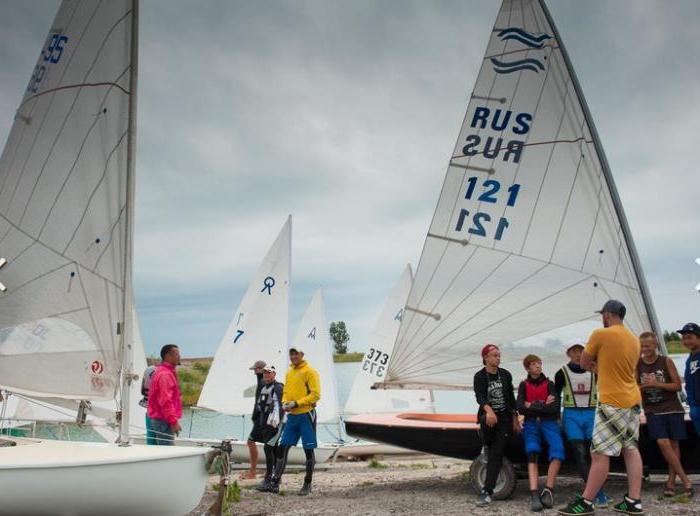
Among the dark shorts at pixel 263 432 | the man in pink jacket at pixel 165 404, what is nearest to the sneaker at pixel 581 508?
the man in pink jacket at pixel 165 404

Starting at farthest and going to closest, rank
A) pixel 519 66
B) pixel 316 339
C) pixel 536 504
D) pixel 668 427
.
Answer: pixel 316 339 < pixel 519 66 < pixel 668 427 < pixel 536 504

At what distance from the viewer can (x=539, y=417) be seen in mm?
5898

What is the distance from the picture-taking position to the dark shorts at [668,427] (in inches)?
225

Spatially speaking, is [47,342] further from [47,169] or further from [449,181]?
[449,181]

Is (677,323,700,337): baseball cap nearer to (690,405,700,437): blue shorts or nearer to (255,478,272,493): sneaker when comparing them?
(690,405,700,437): blue shorts

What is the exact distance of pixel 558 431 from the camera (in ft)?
19.3

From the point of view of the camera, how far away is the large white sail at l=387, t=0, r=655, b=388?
7.02 m

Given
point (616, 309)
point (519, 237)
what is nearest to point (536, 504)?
point (616, 309)

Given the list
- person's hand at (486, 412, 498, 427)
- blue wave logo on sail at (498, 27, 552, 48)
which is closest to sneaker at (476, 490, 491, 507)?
person's hand at (486, 412, 498, 427)

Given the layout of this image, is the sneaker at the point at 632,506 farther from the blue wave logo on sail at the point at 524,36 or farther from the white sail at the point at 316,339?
the white sail at the point at 316,339

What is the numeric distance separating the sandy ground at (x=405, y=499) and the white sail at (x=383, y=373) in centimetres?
734

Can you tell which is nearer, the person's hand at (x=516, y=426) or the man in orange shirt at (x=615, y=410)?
the man in orange shirt at (x=615, y=410)

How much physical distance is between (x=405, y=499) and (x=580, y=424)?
77.5 inches

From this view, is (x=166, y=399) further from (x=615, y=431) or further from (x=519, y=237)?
(x=519, y=237)
